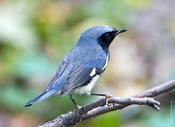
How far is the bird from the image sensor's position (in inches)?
153

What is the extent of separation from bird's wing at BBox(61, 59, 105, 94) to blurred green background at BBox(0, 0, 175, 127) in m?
0.98

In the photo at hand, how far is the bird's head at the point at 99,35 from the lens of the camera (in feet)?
13.9

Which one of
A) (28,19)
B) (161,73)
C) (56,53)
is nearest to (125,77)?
(161,73)

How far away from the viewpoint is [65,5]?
7.85 m

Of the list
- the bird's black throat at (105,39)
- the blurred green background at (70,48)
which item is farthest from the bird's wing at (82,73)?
the blurred green background at (70,48)

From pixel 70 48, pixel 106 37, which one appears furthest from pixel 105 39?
pixel 70 48

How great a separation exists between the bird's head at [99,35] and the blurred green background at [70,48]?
3.13 ft

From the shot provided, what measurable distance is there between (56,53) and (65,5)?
1.57m

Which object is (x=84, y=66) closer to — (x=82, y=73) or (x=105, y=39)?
(x=82, y=73)

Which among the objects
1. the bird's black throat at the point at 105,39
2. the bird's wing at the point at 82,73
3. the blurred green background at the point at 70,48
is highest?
the blurred green background at the point at 70,48

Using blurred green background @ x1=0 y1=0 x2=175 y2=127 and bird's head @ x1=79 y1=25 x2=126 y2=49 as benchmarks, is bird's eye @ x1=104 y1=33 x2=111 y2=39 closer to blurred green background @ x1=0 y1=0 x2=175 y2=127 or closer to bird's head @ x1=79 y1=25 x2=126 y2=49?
bird's head @ x1=79 y1=25 x2=126 y2=49

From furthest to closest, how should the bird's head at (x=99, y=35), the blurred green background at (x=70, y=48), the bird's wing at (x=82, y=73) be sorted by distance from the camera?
the blurred green background at (x=70, y=48)
the bird's head at (x=99, y=35)
the bird's wing at (x=82, y=73)

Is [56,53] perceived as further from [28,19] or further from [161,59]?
[161,59]

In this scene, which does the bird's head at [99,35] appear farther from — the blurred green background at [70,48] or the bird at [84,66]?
the blurred green background at [70,48]
